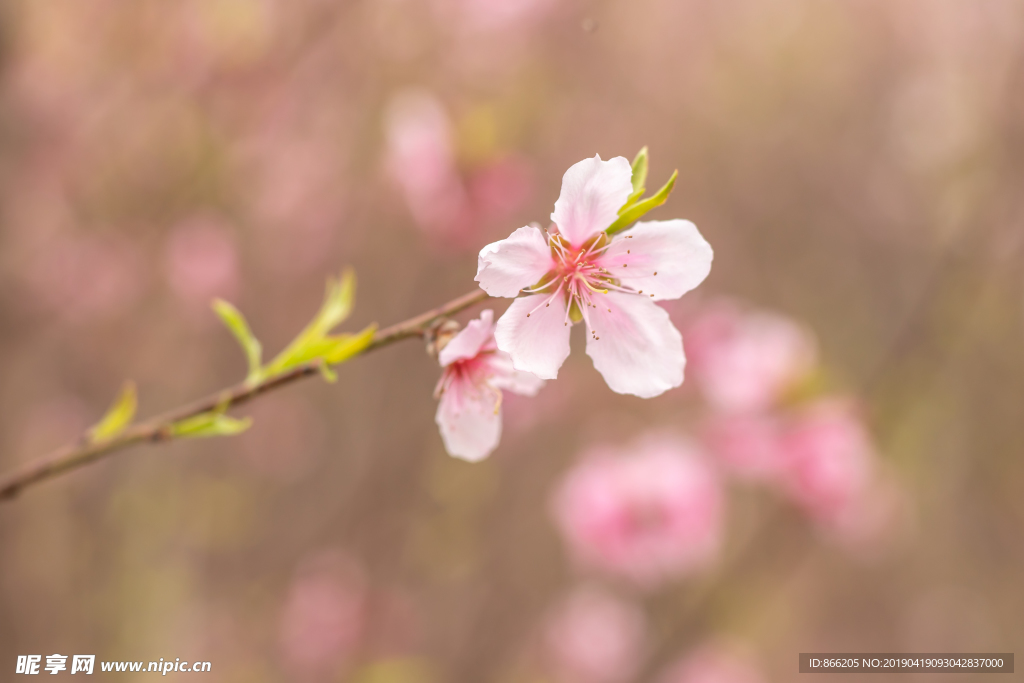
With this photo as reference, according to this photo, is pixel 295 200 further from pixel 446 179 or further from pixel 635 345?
pixel 635 345

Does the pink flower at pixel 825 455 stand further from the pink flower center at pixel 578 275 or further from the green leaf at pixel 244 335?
the green leaf at pixel 244 335

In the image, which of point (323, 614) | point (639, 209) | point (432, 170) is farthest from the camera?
point (323, 614)

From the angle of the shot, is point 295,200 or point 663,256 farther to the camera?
point 295,200

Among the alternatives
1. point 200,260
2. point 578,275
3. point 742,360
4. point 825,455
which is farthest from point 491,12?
point 578,275

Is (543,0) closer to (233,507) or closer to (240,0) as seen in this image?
(240,0)

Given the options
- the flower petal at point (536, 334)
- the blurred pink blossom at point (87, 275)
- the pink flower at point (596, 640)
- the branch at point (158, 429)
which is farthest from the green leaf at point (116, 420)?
the pink flower at point (596, 640)

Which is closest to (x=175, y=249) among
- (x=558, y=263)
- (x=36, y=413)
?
(x=36, y=413)

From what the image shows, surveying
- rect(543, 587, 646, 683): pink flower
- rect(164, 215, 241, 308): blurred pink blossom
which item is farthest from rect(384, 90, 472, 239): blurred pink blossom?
rect(543, 587, 646, 683): pink flower
